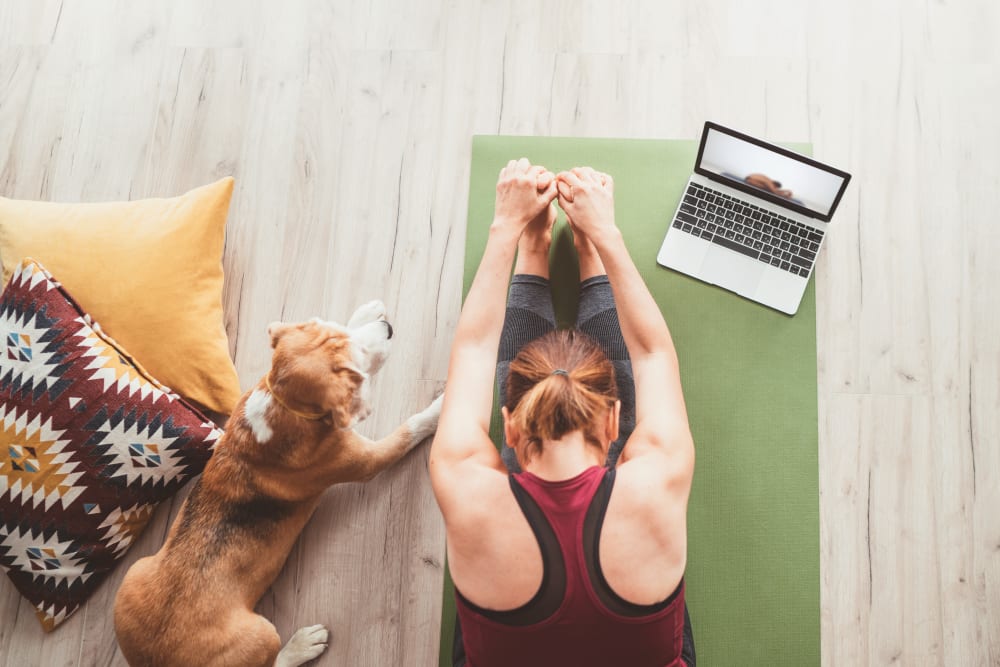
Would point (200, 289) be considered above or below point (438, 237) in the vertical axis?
below

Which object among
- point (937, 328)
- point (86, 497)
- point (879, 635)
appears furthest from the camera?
point (937, 328)

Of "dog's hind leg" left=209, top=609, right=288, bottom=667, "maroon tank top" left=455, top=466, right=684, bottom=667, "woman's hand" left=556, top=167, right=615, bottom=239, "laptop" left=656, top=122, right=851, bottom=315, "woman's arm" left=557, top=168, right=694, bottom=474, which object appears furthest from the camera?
"laptop" left=656, top=122, right=851, bottom=315

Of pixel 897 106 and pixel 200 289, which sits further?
pixel 897 106

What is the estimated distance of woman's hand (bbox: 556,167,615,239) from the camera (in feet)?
5.74

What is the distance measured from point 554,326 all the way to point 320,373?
631 millimetres

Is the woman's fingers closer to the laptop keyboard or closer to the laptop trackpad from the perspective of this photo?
the laptop keyboard

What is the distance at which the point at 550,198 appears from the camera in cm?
179

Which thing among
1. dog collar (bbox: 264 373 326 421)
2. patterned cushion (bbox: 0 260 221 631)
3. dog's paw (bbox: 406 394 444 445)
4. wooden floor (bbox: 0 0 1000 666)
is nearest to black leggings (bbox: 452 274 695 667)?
dog's paw (bbox: 406 394 444 445)

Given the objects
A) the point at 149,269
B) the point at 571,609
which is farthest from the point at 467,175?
the point at 571,609

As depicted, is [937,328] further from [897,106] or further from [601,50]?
[601,50]

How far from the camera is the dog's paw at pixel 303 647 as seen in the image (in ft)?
6.07

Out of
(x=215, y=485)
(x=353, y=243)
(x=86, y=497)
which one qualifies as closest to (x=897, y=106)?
A: (x=353, y=243)

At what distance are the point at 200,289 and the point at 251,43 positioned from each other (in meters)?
0.87

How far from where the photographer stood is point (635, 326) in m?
1.60
